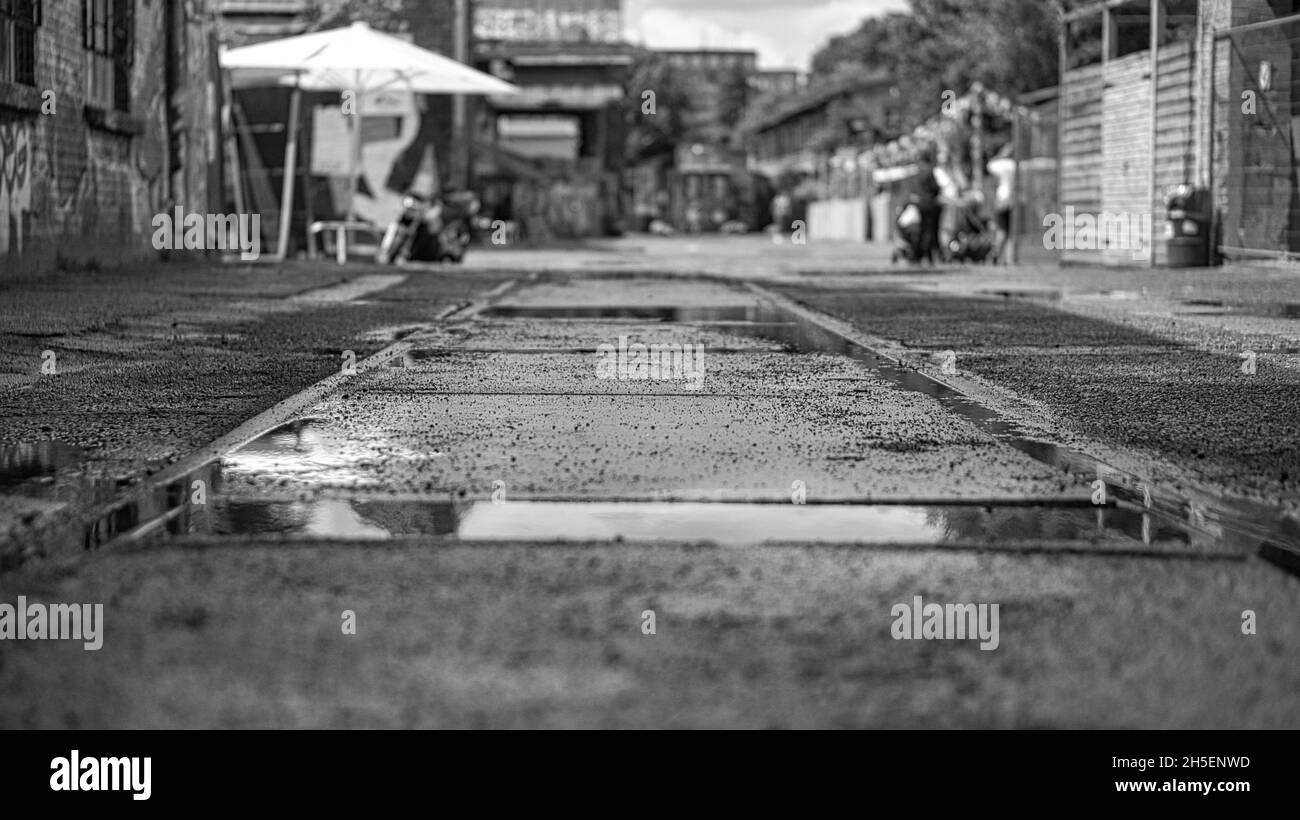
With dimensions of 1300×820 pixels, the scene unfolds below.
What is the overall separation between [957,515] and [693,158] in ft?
276

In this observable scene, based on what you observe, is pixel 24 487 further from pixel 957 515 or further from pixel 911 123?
pixel 911 123

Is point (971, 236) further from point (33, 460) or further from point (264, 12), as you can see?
point (264, 12)

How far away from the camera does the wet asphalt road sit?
241 cm

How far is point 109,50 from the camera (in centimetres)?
1659

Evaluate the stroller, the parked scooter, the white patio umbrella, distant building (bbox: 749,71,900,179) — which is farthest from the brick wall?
distant building (bbox: 749,71,900,179)

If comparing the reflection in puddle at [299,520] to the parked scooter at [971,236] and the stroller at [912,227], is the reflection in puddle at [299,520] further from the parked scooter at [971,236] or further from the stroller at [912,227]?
the parked scooter at [971,236]

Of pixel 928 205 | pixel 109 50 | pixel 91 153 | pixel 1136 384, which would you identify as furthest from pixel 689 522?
pixel 928 205

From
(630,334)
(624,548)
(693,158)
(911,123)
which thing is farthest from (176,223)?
(693,158)

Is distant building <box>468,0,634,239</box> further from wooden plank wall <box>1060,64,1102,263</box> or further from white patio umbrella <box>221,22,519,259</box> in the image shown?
wooden plank wall <box>1060,64,1102,263</box>

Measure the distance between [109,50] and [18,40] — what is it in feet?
10.2

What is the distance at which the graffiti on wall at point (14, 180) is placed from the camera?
1302 cm

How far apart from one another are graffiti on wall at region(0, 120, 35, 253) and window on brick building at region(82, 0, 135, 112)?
7.22 feet

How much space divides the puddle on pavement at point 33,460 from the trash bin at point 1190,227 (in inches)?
580

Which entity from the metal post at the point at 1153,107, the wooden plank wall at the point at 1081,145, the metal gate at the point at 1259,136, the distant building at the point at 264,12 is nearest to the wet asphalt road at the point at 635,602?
the metal gate at the point at 1259,136
